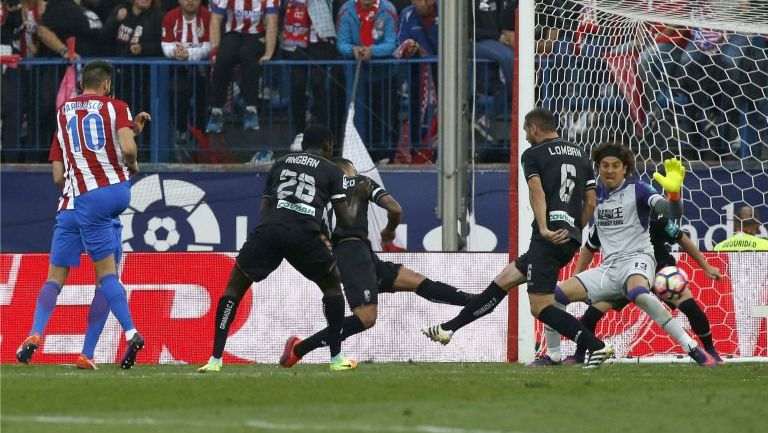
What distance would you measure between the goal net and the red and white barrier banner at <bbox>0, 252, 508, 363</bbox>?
1095mm

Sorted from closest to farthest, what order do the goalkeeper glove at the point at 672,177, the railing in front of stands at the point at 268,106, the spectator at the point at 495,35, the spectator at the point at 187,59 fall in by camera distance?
the goalkeeper glove at the point at 672,177
the spectator at the point at 495,35
the railing in front of stands at the point at 268,106
the spectator at the point at 187,59

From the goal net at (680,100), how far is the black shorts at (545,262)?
1420mm

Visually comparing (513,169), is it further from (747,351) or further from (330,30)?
(330,30)

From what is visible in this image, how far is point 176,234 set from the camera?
17.0 meters

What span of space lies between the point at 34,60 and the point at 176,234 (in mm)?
2808

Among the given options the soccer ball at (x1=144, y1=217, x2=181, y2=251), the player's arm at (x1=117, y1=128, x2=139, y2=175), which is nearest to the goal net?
the player's arm at (x1=117, y1=128, x2=139, y2=175)

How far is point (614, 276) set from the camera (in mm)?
11055

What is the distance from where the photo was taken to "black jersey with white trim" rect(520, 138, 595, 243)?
10.8 metres

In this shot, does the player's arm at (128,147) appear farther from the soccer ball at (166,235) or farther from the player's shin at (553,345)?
the soccer ball at (166,235)

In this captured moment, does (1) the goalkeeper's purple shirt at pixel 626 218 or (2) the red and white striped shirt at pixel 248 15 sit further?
(2) the red and white striped shirt at pixel 248 15

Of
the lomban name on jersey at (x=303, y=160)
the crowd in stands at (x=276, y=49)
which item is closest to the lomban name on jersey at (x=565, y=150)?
the lomban name on jersey at (x=303, y=160)

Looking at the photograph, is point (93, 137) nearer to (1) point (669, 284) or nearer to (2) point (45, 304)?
(2) point (45, 304)

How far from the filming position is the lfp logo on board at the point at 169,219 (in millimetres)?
16938

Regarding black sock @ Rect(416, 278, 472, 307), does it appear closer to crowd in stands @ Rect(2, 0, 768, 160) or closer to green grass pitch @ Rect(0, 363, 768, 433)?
green grass pitch @ Rect(0, 363, 768, 433)
